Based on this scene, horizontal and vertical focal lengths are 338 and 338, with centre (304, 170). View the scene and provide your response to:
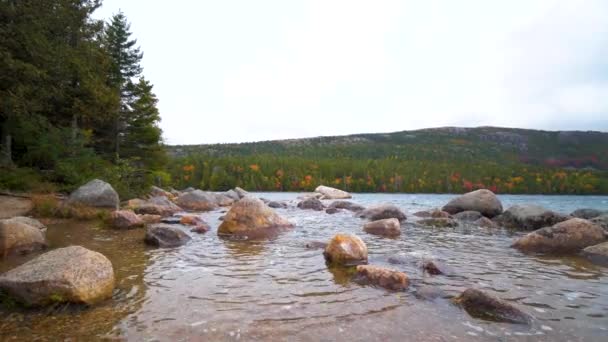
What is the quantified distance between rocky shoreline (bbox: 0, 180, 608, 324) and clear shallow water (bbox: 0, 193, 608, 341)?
1.01 ft

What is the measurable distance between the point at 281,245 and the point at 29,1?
1826 centimetres

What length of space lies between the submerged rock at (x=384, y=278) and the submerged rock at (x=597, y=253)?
6514mm

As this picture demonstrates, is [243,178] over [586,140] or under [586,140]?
under

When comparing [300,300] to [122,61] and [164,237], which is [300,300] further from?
[122,61]

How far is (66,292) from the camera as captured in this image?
527 cm

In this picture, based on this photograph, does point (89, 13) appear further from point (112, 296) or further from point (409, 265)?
point (409, 265)

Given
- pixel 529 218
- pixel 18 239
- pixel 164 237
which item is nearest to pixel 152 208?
pixel 164 237

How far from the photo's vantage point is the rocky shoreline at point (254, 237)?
5.36m

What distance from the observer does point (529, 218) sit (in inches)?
673

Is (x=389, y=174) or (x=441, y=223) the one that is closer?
(x=441, y=223)

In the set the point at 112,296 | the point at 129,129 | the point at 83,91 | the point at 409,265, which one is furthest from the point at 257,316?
the point at 129,129

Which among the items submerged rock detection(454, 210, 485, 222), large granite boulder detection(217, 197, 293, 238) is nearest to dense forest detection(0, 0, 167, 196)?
large granite boulder detection(217, 197, 293, 238)

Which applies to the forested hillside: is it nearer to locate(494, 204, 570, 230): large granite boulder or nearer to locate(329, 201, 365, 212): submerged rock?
locate(329, 201, 365, 212): submerged rock

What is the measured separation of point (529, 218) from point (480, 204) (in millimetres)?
4312
